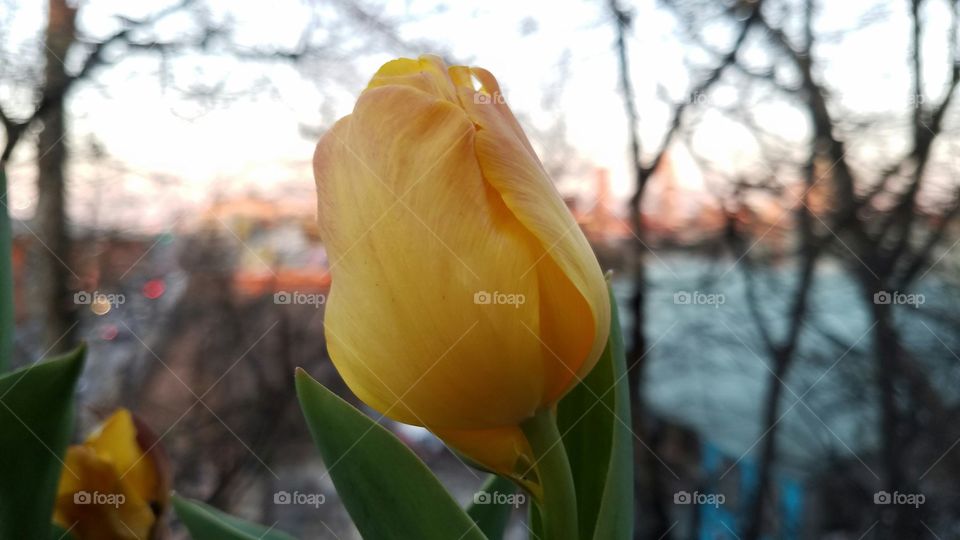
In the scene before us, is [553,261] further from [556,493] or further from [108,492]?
[108,492]

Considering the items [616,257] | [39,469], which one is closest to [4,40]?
[616,257]

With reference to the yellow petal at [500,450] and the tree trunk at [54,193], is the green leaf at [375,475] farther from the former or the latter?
the tree trunk at [54,193]

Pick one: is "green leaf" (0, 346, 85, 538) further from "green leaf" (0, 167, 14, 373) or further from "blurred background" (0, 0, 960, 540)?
"blurred background" (0, 0, 960, 540)

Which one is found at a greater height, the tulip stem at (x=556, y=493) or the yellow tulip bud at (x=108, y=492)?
the tulip stem at (x=556, y=493)

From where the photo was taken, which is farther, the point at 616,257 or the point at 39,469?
the point at 616,257

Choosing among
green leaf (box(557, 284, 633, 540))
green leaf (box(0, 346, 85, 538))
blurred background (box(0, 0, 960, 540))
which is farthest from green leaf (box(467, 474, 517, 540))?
blurred background (box(0, 0, 960, 540))

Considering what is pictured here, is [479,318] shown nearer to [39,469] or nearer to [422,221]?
[422,221]

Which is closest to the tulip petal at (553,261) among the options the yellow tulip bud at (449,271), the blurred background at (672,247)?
the yellow tulip bud at (449,271)
